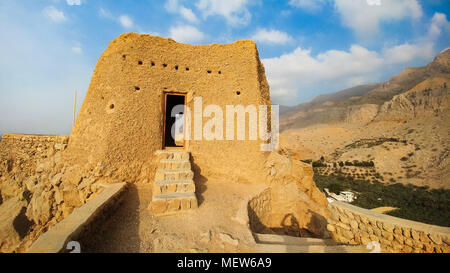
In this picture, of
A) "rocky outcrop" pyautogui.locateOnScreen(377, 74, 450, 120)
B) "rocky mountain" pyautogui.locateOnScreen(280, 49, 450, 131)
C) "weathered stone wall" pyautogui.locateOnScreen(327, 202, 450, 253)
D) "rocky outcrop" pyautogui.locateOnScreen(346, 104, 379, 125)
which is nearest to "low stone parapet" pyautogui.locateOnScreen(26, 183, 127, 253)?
"weathered stone wall" pyautogui.locateOnScreen(327, 202, 450, 253)

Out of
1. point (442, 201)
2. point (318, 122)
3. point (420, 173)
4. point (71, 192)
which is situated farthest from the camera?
point (318, 122)

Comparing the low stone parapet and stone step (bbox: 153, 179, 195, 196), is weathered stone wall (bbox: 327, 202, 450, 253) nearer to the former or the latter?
stone step (bbox: 153, 179, 195, 196)

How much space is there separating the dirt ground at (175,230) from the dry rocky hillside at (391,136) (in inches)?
217

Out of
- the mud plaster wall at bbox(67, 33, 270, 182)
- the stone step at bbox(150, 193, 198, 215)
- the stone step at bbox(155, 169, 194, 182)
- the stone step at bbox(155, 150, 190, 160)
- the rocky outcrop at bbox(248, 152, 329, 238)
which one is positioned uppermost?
the mud plaster wall at bbox(67, 33, 270, 182)

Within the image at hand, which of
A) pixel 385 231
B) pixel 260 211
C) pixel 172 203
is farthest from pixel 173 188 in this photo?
pixel 385 231

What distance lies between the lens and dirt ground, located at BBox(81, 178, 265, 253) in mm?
3256

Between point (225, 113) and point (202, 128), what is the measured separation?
44.0 inches

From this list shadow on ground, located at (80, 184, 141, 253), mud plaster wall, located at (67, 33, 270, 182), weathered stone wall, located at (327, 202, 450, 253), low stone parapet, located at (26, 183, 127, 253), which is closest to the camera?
low stone parapet, located at (26, 183, 127, 253)

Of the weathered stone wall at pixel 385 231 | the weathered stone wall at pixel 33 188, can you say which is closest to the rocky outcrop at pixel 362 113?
the weathered stone wall at pixel 385 231

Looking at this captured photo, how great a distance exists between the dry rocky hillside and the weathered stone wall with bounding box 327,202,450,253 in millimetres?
4253

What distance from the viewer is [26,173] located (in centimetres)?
655

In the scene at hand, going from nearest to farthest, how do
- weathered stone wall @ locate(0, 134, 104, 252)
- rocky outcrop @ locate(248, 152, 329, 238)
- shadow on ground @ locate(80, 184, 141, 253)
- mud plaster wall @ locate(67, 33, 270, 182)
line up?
shadow on ground @ locate(80, 184, 141, 253), weathered stone wall @ locate(0, 134, 104, 252), mud plaster wall @ locate(67, 33, 270, 182), rocky outcrop @ locate(248, 152, 329, 238)
